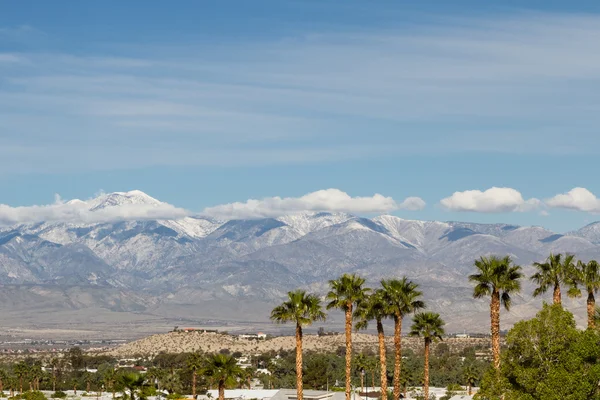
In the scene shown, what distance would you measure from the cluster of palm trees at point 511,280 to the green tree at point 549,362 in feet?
15.9

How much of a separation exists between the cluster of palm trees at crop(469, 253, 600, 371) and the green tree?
4.83m

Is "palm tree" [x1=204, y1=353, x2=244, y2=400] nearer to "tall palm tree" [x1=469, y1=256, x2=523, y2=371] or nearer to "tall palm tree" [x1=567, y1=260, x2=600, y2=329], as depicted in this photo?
"tall palm tree" [x1=469, y1=256, x2=523, y2=371]

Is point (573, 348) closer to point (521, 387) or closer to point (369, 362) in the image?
point (521, 387)

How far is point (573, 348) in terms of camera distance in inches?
2142

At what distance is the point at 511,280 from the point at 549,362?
13916mm

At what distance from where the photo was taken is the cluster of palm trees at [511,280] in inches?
2672

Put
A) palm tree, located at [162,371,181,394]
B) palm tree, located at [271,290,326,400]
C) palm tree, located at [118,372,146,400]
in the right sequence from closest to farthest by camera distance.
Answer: palm tree, located at [118,372,146,400] → palm tree, located at [271,290,326,400] → palm tree, located at [162,371,181,394]

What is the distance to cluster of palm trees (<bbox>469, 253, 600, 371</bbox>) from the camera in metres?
67.9


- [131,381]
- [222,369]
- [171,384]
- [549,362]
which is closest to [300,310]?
[131,381]

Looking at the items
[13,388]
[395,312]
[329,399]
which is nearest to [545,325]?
[395,312]

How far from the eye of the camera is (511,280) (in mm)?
68125

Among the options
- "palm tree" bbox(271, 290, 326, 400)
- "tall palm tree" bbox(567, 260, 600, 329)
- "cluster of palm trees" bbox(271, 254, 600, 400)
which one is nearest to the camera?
"cluster of palm trees" bbox(271, 254, 600, 400)

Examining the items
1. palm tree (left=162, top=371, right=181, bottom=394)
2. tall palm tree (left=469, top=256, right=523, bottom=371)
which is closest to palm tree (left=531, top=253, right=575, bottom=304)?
tall palm tree (left=469, top=256, right=523, bottom=371)

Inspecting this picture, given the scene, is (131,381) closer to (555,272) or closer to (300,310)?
(300,310)
